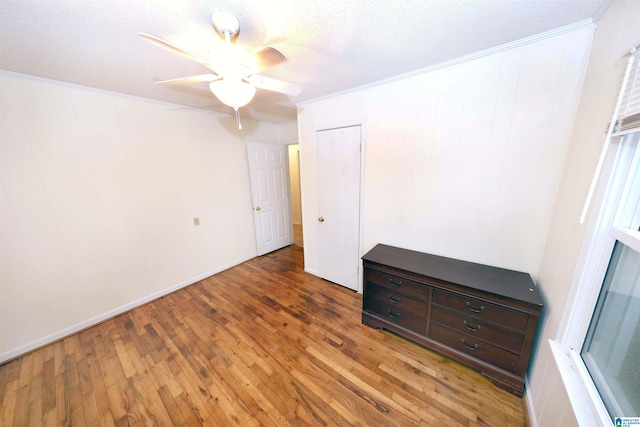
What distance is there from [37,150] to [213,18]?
2046 millimetres

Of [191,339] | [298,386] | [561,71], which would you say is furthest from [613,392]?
[191,339]

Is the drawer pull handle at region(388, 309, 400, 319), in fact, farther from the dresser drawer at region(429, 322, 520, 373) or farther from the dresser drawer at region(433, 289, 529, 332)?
Result: the dresser drawer at region(433, 289, 529, 332)

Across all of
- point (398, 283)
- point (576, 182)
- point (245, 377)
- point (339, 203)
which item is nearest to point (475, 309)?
point (398, 283)

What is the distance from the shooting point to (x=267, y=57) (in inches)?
42.4

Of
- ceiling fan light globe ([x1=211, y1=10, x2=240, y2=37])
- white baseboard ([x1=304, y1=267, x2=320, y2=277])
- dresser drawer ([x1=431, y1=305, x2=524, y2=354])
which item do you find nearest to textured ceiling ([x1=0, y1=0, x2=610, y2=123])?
ceiling fan light globe ([x1=211, y1=10, x2=240, y2=37])

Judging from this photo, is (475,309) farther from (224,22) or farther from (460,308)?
(224,22)

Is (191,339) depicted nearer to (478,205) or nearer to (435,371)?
(435,371)

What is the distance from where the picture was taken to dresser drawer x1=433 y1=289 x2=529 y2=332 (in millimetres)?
1343

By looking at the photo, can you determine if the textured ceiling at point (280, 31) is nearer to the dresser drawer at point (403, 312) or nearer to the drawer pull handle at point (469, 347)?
the dresser drawer at point (403, 312)

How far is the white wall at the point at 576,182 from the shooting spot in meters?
0.94

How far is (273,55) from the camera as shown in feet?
3.46

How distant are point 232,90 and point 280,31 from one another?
51 cm

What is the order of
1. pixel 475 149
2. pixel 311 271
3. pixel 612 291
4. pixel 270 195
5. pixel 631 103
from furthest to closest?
pixel 270 195
pixel 311 271
pixel 475 149
pixel 612 291
pixel 631 103

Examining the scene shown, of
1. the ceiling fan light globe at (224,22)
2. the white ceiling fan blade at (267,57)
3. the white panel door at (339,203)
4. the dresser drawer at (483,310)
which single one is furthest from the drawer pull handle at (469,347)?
A: the ceiling fan light globe at (224,22)
